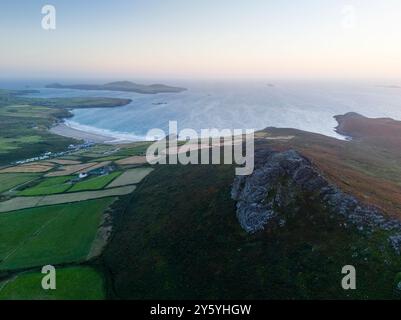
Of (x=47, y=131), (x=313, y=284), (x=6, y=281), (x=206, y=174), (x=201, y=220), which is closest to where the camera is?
(x=313, y=284)

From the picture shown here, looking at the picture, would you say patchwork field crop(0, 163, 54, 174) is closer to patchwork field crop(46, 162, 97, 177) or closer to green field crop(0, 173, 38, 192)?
green field crop(0, 173, 38, 192)

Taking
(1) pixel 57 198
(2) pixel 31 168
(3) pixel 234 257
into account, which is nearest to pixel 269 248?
(3) pixel 234 257

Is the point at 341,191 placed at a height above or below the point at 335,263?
above

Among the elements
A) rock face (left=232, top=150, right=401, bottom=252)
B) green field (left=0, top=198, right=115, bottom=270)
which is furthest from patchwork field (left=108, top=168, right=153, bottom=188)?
rock face (left=232, top=150, right=401, bottom=252)

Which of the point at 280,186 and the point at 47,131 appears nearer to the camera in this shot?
the point at 280,186

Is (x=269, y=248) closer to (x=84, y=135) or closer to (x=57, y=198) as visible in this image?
(x=57, y=198)
